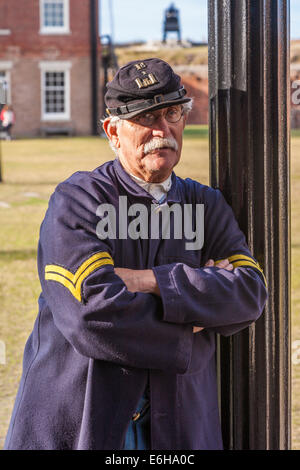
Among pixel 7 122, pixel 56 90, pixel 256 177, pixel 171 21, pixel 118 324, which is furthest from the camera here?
pixel 56 90

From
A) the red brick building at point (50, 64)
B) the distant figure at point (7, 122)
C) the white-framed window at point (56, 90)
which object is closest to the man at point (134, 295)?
the red brick building at point (50, 64)

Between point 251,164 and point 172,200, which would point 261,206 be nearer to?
point 251,164

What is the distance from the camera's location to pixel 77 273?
1538 mm

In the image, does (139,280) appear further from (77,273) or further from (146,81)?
(146,81)

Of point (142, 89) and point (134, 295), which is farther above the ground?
point (142, 89)

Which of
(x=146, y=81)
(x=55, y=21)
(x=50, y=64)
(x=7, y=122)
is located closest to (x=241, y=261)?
(x=146, y=81)

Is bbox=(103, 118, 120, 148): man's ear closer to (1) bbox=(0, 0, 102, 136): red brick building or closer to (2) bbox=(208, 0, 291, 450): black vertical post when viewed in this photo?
(2) bbox=(208, 0, 291, 450): black vertical post

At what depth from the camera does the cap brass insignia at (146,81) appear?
1617 millimetres

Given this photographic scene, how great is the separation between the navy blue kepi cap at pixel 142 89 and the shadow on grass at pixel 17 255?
16.6 ft

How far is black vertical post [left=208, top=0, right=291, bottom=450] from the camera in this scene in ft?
5.95

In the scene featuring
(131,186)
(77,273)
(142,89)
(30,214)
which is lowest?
(30,214)

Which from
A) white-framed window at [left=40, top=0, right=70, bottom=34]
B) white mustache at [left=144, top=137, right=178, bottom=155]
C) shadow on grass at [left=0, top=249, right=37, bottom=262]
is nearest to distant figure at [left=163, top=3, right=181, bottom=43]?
white mustache at [left=144, top=137, right=178, bottom=155]

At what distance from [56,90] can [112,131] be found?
81.5 inches

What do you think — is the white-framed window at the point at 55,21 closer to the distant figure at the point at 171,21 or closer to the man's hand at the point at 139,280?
the distant figure at the point at 171,21
